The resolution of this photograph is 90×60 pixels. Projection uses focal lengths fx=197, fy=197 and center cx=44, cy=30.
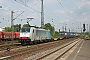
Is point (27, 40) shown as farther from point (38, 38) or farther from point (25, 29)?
point (38, 38)

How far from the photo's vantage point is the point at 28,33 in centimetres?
3731

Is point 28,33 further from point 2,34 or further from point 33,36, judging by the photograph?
point 2,34

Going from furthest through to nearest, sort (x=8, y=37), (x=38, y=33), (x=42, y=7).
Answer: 1. (x=8, y=37)
2. (x=42, y=7)
3. (x=38, y=33)

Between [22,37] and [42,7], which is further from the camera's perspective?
[42,7]

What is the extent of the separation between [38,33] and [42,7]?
7.90 metres

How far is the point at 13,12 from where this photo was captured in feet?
142

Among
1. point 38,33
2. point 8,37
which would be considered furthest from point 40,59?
point 8,37

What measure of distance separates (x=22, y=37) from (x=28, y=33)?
137 cm

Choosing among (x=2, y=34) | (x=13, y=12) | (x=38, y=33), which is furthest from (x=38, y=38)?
(x=2, y=34)

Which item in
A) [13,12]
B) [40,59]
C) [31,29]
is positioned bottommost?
[40,59]

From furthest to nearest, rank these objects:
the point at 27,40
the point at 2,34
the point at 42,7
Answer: the point at 2,34 < the point at 42,7 < the point at 27,40

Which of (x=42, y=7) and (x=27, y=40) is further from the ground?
(x=42, y=7)

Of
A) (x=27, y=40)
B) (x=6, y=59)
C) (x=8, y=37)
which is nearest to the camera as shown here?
(x=6, y=59)

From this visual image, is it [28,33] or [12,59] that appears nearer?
[12,59]
